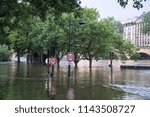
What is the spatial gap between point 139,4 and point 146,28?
132 meters

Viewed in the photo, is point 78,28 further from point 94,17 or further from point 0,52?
point 0,52

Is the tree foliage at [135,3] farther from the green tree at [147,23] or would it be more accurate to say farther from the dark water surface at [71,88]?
the green tree at [147,23]

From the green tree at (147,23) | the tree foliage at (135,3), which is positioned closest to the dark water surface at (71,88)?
the tree foliage at (135,3)

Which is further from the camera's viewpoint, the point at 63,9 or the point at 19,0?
the point at 19,0

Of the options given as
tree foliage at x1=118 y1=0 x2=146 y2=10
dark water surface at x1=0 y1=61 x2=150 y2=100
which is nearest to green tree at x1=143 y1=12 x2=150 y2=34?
dark water surface at x1=0 y1=61 x2=150 y2=100

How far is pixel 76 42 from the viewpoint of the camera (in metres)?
58.7

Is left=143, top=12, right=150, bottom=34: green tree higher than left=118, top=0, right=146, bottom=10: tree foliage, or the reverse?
left=143, top=12, right=150, bottom=34: green tree

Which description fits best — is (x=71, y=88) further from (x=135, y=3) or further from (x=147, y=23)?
(x=147, y=23)

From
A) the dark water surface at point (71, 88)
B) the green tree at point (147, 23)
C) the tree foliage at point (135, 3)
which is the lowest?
the dark water surface at point (71, 88)

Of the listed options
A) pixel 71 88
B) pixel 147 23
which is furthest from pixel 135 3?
pixel 147 23

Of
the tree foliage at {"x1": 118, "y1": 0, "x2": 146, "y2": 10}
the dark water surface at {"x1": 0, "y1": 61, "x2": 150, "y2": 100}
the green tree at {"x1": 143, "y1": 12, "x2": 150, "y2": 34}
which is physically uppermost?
the green tree at {"x1": 143, "y1": 12, "x2": 150, "y2": 34}

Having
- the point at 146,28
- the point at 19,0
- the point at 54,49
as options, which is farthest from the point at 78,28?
the point at 146,28

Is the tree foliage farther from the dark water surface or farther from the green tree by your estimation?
the green tree

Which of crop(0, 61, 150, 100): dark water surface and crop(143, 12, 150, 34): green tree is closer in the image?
crop(0, 61, 150, 100): dark water surface
